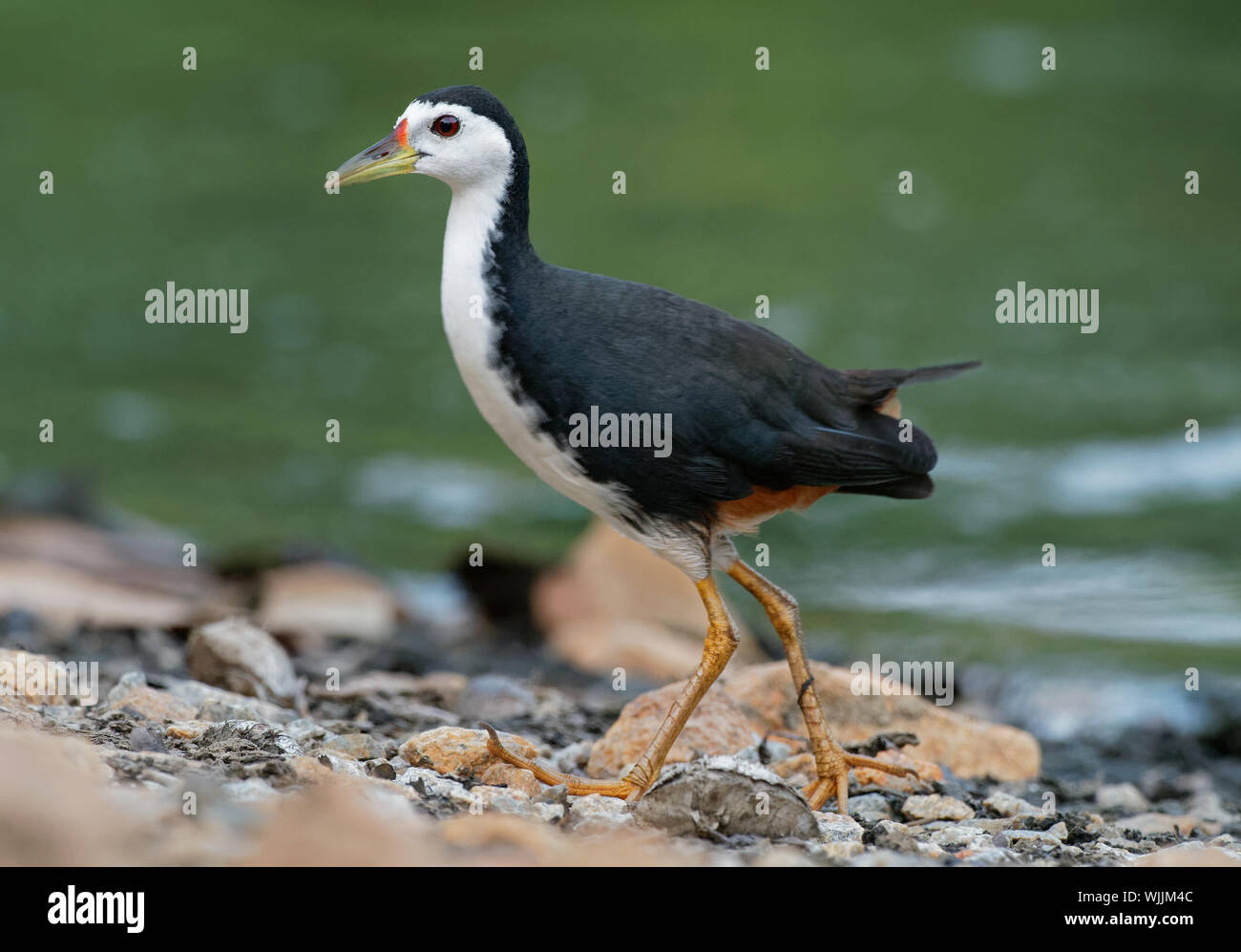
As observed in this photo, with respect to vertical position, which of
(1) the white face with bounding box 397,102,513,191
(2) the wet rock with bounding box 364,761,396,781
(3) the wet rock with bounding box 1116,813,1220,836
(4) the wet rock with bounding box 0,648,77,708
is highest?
(1) the white face with bounding box 397,102,513,191

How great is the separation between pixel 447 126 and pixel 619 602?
5.65 meters

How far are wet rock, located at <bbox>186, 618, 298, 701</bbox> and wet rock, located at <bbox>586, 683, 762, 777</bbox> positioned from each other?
1545 millimetres

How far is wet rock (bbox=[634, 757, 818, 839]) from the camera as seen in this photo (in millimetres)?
5688

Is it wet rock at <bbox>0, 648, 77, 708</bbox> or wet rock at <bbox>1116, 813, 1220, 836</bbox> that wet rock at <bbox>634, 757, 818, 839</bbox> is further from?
wet rock at <bbox>0, 648, 77, 708</bbox>

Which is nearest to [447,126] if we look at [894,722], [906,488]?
[906,488]

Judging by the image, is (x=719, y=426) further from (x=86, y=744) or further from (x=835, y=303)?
(x=835, y=303)

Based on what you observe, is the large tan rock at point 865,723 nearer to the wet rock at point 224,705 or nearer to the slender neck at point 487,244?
the wet rock at point 224,705

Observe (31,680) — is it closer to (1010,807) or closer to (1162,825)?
(1010,807)

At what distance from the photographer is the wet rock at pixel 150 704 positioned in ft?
21.5

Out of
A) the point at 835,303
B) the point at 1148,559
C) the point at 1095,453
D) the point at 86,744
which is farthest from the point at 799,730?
the point at 835,303

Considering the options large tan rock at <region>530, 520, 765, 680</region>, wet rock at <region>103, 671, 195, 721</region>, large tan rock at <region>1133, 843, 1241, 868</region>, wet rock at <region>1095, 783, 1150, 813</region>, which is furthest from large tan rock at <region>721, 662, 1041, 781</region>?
large tan rock at <region>530, 520, 765, 680</region>

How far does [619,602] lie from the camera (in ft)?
38.0

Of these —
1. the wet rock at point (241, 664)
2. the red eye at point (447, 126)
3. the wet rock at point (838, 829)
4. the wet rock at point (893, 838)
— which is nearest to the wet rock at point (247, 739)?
the wet rock at point (241, 664)

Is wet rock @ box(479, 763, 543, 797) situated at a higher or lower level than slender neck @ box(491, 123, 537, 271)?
lower
